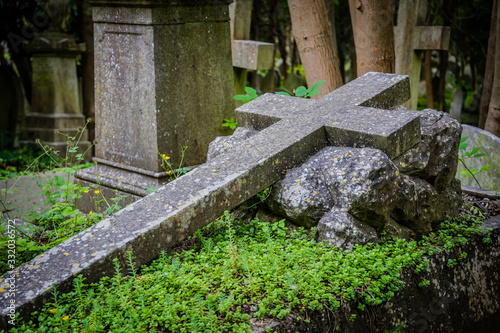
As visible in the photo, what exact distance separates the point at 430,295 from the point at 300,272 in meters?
0.95

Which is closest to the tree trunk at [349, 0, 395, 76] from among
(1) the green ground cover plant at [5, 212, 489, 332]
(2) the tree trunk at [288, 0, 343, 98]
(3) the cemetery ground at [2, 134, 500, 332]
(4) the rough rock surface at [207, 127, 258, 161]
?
(2) the tree trunk at [288, 0, 343, 98]

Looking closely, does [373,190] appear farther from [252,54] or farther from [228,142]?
[252,54]

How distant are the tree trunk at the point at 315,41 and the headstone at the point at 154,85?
814mm

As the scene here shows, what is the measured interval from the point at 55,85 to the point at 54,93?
0.14m

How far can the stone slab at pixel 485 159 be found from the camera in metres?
4.65

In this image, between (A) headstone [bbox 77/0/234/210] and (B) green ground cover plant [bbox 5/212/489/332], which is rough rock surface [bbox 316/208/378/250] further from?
(A) headstone [bbox 77/0/234/210]

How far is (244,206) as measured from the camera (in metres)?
3.32

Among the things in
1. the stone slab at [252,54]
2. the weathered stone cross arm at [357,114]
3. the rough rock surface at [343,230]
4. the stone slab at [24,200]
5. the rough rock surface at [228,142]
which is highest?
the stone slab at [252,54]

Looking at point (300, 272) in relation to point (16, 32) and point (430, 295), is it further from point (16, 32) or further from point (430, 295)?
point (16, 32)

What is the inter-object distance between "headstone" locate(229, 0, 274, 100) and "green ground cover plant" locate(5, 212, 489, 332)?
3144 mm

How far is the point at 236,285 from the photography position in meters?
2.54

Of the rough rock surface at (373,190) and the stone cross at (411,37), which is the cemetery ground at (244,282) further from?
the stone cross at (411,37)

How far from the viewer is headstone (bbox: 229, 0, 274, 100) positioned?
580cm

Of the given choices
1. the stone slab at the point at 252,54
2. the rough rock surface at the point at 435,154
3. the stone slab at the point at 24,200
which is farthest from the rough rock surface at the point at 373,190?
the stone slab at the point at 252,54
